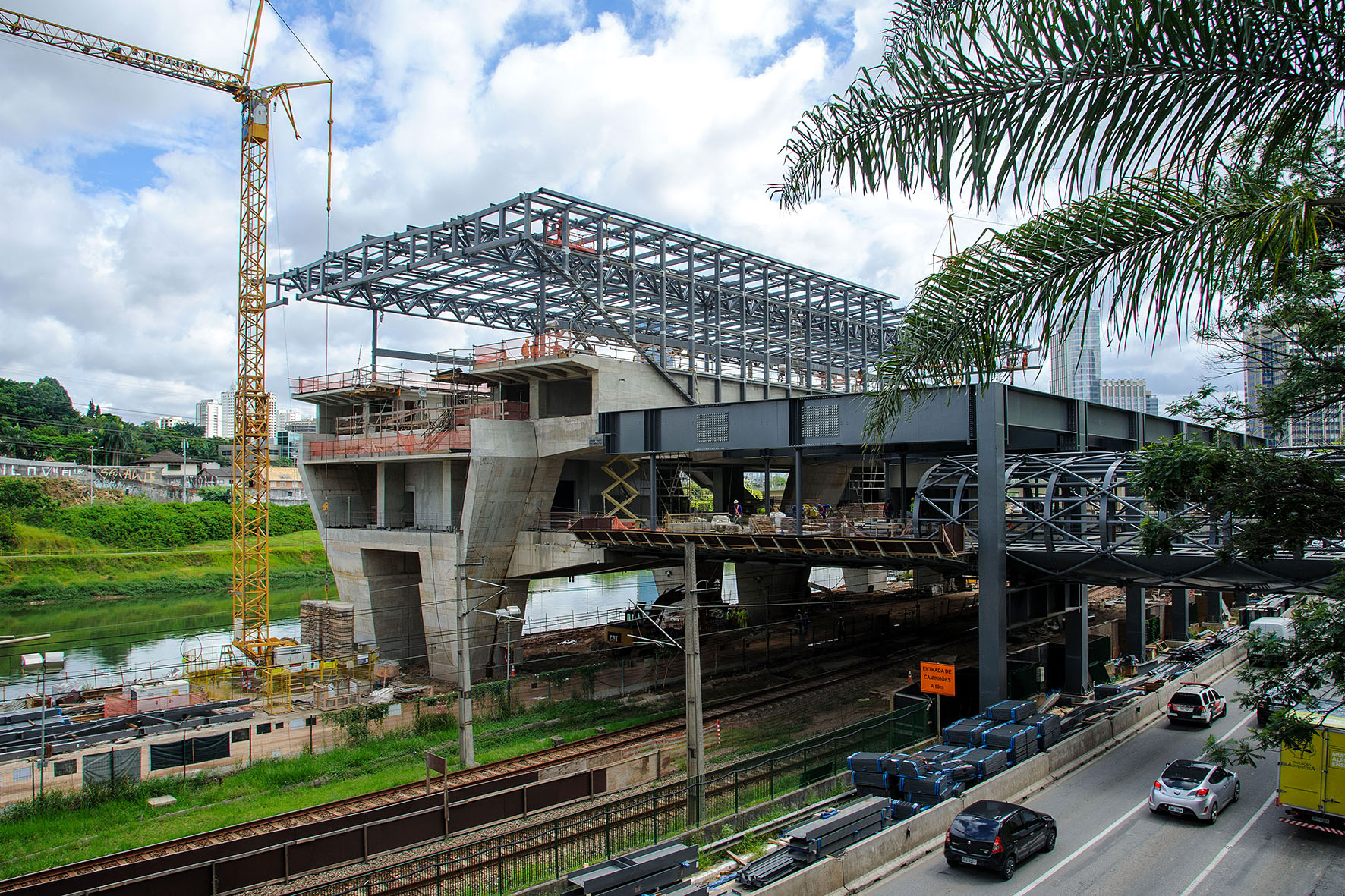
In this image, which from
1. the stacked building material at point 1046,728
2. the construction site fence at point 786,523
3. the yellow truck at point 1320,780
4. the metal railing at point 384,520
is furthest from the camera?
the metal railing at point 384,520

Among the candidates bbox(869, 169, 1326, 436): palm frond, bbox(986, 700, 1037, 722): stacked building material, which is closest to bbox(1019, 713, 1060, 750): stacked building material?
bbox(986, 700, 1037, 722): stacked building material

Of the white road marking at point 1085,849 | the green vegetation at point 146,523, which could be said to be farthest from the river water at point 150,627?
the white road marking at point 1085,849

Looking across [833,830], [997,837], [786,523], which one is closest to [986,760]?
[997,837]

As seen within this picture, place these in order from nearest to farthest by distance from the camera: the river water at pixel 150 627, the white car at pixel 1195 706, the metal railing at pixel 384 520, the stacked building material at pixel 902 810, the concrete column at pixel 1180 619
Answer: the stacked building material at pixel 902 810
the white car at pixel 1195 706
the metal railing at pixel 384 520
the concrete column at pixel 1180 619
the river water at pixel 150 627

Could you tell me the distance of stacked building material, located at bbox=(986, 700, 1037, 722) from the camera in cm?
2283

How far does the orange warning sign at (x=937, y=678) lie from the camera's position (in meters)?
24.0

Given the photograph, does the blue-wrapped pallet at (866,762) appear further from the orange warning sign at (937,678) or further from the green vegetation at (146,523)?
the green vegetation at (146,523)

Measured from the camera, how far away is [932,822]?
17.5 metres

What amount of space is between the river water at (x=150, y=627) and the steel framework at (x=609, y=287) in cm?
1619

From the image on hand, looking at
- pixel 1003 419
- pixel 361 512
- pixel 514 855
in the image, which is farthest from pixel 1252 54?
pixel 361 512

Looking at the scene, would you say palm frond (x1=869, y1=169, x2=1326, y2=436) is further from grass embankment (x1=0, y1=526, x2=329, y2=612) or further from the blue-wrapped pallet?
grass embankment (x1=0, y1=526, x2=329, y2=612)

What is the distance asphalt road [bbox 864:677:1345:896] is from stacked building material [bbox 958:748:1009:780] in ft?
3.17

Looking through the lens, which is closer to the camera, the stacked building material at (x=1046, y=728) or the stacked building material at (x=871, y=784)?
the stacked building material at (x=871, y=784)

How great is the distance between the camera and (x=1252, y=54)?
14.2 feet
